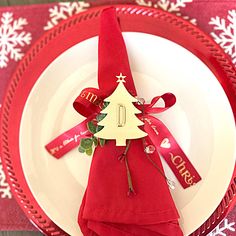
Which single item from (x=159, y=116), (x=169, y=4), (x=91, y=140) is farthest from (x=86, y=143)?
(x=169, y=4)

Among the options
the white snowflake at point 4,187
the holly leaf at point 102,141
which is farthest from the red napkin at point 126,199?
the white snowflake at point 4,187

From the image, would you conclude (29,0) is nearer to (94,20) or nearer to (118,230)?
(94,20)

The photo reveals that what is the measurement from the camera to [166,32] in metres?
0.63

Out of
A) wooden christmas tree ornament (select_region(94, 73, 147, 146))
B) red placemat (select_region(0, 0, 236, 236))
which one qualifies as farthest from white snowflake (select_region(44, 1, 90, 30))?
wooden christmas tree ornament (select_region(94, 73, 147, 146))

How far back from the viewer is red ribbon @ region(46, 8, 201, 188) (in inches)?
23.8

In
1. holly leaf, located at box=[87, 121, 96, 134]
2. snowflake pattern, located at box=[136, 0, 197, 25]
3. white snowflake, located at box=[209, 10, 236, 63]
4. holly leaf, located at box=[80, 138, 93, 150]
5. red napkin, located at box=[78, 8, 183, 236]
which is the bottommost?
red napkin, located at box=[78, 8, 183, 236]

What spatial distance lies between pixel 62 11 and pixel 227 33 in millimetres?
238

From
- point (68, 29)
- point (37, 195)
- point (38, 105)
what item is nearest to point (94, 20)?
point (68, 29)

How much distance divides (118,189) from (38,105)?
17 cm

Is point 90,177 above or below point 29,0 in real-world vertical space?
below

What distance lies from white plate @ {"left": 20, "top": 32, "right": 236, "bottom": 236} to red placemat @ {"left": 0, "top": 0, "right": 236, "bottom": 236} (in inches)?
2.3

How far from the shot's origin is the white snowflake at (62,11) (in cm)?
68

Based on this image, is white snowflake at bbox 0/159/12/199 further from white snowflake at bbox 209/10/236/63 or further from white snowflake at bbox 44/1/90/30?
white snowflake at bbox 209/10/236/63

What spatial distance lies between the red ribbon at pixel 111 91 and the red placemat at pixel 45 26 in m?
0.08
